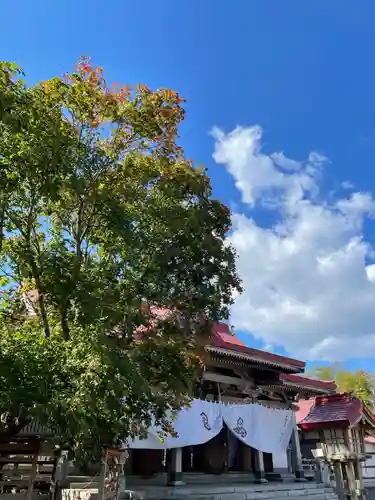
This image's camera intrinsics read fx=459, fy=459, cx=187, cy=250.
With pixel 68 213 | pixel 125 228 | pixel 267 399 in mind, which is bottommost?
pixel 267 399

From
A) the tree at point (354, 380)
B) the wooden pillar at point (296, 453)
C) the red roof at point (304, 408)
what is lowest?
the wooden pillar at point (296, 453)

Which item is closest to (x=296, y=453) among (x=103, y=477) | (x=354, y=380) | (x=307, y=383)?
(x=307, y=383)

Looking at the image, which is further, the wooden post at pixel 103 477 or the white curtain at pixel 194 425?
the white curtain at pixel 194 425

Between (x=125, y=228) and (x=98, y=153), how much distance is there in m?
1.51

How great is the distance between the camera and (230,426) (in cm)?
1249

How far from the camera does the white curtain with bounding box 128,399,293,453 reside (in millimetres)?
10805

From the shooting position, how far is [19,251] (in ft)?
25.2

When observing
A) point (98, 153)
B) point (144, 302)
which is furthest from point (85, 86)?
point (144, 302)

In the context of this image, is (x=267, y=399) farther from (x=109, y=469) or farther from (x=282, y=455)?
(x=109, y=469)

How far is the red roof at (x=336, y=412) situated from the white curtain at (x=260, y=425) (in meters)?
1.21

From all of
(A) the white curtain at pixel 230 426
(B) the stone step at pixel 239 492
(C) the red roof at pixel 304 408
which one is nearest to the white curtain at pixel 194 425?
(A) the white curtain at pixel 230 426

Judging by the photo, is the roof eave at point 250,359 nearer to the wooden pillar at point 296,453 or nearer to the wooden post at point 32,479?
the wooden pillar at point 296,453

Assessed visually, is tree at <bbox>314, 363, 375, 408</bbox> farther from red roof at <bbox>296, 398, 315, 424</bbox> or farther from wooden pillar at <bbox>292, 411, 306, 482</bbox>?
wooden pillar at <bbox>292, 411, 306, 482</bbox>

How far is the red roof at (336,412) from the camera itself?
39.5 feet
